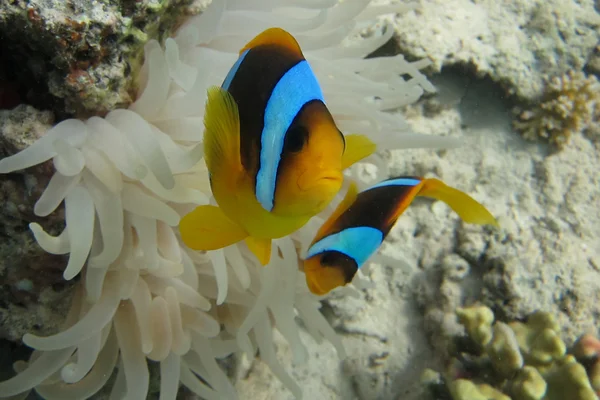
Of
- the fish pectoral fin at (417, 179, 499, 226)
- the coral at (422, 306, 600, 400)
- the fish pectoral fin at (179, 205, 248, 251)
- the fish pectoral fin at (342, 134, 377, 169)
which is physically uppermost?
the fish pectoral fin at (342, 134, 377, 169)

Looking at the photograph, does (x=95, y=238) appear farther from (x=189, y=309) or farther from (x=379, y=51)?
(x=379, y=51)

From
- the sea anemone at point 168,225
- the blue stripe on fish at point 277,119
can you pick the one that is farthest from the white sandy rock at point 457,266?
the blue stripe on fish at point 277,119

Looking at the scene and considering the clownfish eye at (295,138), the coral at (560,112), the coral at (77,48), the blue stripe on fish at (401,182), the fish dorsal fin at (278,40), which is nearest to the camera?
the clownfish eye at (295,138)

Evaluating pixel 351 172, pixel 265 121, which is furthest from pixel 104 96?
pixel 351 172

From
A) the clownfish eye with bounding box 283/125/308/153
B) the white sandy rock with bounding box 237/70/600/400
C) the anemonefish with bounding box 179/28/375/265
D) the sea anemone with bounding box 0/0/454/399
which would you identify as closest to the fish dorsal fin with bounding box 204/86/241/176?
the anemonefish with bounding box 179/28/375/265

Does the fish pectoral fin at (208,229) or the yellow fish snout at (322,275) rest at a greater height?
the fish pectoral fin at (208,229)

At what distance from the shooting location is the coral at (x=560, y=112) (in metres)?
2.87

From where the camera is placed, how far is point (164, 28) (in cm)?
158

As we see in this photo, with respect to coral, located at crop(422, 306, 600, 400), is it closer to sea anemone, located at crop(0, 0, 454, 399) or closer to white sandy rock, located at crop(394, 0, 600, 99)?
sea anemone, located at crop(0, 0, 454, 399)

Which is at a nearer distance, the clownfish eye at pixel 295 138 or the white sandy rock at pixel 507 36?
the clownfish eye at pixel 295 138

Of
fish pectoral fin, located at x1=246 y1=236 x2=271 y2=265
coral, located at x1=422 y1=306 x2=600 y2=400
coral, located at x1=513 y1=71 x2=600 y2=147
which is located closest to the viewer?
fish pectoral fin, located at x1=246 y1=236 x2=271 y2=265

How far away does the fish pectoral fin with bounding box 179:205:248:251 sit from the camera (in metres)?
1.01

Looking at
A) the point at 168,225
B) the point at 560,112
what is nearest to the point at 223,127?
the point at 168,225

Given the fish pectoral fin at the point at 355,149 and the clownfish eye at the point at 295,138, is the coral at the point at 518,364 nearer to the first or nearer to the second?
the fish pectoral fin at the point at 355,149
